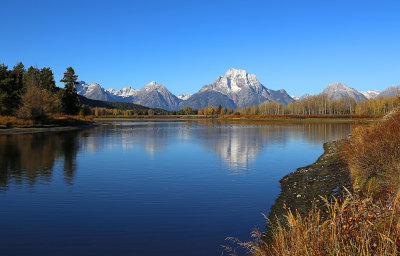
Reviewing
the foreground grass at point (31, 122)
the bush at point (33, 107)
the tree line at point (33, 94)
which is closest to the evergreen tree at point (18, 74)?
the tree line at point (33, 94)

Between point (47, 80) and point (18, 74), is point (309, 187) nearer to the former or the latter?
point (18, 74)

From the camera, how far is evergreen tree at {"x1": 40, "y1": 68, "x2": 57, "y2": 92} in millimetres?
119062

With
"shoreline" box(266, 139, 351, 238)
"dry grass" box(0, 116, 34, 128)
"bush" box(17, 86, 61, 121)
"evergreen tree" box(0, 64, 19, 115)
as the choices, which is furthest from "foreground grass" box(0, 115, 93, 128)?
"shoreline" box(266, 139, 351, 238)

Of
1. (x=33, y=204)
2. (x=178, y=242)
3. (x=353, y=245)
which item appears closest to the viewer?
(x=353, y=245)

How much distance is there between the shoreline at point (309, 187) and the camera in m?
15.7

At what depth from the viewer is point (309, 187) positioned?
2014cm

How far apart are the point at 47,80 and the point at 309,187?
122m

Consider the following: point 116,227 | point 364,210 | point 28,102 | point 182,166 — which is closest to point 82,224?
point 116,227

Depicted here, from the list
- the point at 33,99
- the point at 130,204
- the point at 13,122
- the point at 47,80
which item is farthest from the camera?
the point at 47,80

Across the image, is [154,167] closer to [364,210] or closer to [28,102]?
[364,210]

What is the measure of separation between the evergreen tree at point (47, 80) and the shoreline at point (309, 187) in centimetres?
11459

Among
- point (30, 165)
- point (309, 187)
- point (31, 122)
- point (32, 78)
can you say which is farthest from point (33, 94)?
point (309, 187)

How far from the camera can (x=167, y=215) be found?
15.4 meters

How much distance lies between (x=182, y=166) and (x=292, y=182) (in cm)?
1133
